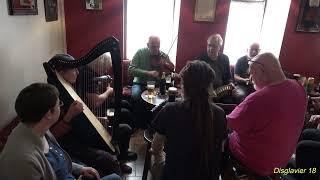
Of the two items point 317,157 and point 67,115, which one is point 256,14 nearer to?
point 317,157

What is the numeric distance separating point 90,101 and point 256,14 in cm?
298

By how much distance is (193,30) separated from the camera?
3775 millimetres

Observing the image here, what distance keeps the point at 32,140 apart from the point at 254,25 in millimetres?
3709

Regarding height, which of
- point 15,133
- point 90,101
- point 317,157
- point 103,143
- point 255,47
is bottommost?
point 317,157

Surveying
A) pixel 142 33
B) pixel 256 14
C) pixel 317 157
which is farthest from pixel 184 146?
pixel 256 14

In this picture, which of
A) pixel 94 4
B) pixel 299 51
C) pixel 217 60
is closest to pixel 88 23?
pixel 94 4

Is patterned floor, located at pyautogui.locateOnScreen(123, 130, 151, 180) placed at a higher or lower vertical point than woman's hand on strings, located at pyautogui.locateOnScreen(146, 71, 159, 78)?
lower

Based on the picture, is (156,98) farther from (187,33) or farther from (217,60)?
(187,33)

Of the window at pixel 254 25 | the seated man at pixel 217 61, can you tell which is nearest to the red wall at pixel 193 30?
the window at pixel 254 25

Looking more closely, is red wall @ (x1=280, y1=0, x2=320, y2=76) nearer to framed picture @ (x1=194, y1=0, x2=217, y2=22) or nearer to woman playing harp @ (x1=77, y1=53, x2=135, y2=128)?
framed picture @ (x1=194, y1=0, x2=217, y2=22)

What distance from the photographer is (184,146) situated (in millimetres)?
1414

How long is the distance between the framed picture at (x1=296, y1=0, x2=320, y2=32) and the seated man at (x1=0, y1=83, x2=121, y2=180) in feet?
12.0

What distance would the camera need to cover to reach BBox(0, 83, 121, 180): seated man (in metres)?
1.08

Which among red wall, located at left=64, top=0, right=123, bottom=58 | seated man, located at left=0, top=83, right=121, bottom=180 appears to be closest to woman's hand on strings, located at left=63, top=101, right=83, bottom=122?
seated man, located at left=0, top=83, right=121, bottom=180
